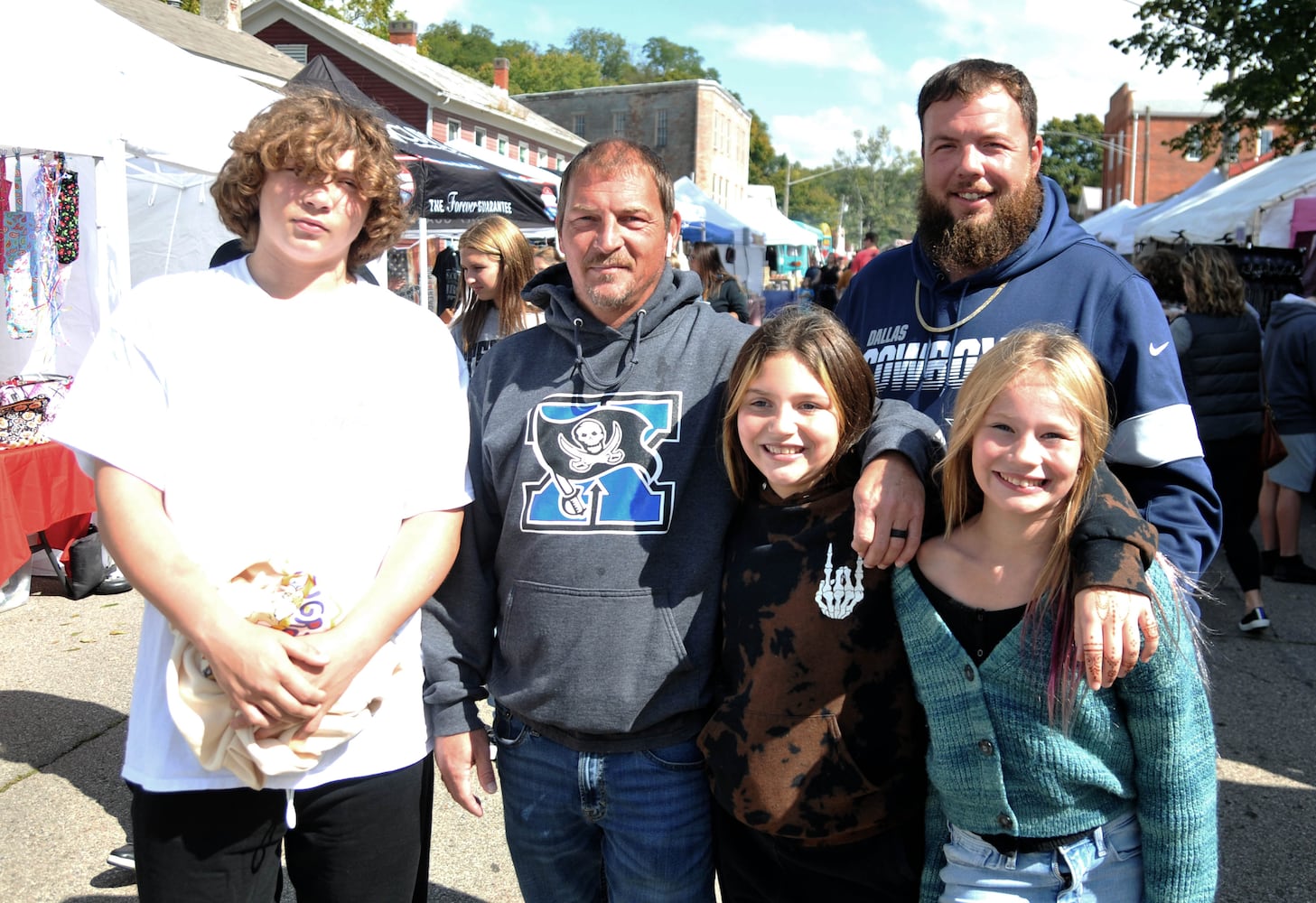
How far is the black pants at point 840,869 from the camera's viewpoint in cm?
182

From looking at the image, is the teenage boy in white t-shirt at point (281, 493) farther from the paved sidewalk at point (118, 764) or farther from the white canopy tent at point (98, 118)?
the white canopy tent at point (98, 118)

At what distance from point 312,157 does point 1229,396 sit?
5.37m

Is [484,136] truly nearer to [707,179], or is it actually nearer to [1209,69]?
[1209,69]

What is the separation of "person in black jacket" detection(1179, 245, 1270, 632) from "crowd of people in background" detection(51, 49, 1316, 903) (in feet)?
12.8

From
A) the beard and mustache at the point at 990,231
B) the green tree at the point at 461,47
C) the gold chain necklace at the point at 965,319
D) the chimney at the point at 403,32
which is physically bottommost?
the gold chain necklace at the point at 965,319

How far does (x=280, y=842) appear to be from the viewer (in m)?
1.79

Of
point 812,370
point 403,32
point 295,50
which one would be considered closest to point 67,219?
point 812,370

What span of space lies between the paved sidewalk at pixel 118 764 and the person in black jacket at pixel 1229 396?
0.47m

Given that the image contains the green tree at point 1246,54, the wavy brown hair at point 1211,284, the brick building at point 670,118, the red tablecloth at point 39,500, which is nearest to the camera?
the red tablecloth at point 39,500

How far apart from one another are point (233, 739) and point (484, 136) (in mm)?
Answer: 32298

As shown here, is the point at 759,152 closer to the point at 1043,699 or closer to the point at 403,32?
the point at 403,32

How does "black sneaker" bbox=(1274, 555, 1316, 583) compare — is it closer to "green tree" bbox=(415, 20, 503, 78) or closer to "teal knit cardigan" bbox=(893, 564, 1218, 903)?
"teal knit cardigan" bbox=(893, 564, 1218, 903)

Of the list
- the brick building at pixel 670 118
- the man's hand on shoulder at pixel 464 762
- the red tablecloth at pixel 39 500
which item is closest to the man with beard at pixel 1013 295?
the man's hand on shoulder at pixel 464 762

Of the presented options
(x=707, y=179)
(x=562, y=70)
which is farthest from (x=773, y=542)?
(x=562, y=70)
